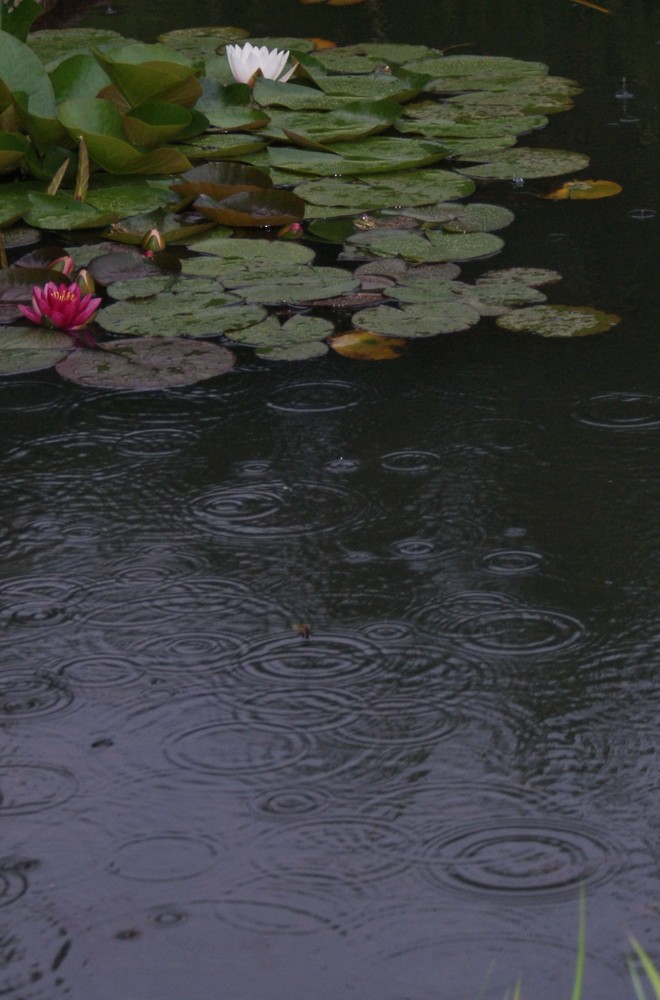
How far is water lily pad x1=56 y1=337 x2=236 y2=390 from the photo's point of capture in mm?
2512

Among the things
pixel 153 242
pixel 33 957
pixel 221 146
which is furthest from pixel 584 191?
pixel 33 957

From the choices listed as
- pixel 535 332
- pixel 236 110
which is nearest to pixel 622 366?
pixel 535 332

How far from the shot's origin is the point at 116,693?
1612mm

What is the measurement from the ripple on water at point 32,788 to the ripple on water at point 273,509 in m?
0.60

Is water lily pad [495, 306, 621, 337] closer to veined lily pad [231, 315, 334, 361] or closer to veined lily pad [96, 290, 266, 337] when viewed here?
veined lily pad [231, 315, 334, 361]

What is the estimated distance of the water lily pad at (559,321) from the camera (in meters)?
2.65

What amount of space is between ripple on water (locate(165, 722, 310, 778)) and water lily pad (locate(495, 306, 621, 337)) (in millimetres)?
1393

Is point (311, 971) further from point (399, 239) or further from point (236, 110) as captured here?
point (236, 110)

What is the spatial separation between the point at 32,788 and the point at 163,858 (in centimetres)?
20

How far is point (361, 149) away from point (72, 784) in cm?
283

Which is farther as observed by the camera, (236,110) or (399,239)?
(236,110)

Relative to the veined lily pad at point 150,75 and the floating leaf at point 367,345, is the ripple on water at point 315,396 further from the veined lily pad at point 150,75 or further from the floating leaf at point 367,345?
the veined lily pad at point 150,75

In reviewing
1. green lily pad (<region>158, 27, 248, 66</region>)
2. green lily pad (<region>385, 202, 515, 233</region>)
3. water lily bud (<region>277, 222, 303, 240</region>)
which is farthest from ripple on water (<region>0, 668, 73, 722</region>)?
green lily pad (<region>158, 27, 248, 66</region>)

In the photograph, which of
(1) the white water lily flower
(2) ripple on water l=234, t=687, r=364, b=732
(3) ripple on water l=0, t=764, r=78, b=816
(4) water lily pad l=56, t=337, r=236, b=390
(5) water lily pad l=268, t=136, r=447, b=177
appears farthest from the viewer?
(1) the white water lily flower
